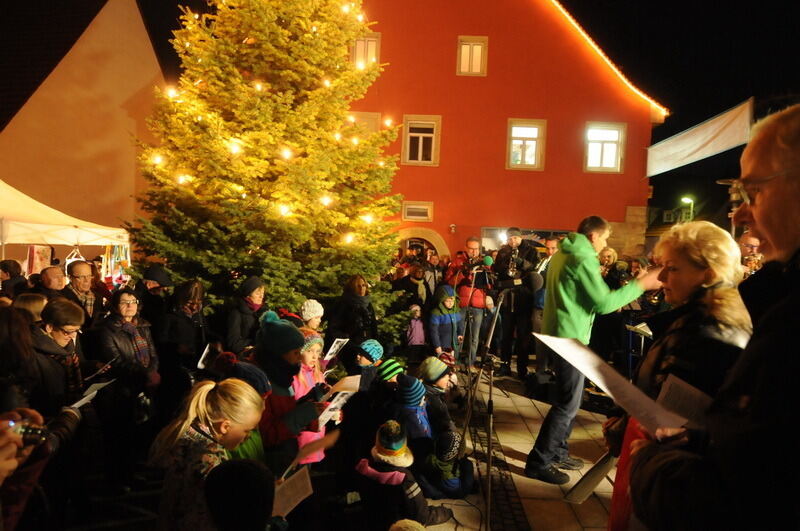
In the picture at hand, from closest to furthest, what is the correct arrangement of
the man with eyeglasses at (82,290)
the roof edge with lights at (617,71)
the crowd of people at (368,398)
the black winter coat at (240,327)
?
the crowd of people at (368,398), the black winter coat at (240,327), the man with eyeglasses at (82,290), the roof edge with lights at (617,71)

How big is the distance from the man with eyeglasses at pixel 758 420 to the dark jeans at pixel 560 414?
2.96 metres

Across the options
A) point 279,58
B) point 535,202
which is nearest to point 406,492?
point 279,58

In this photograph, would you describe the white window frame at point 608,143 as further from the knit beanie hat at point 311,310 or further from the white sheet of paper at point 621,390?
the white sheet of paper at point 621,390

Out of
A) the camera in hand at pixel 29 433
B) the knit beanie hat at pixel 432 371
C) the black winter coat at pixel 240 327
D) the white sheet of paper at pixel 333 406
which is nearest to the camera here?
the camera in hand at pixel 29 433

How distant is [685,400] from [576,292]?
104 inches

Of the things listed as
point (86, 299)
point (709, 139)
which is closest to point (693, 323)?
point (86, 299)

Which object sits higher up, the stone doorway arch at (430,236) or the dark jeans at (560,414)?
the stone doorway arch at (430,236)

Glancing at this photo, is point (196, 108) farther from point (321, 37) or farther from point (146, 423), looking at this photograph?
point (146, 423)

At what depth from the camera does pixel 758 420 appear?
34.1 inches

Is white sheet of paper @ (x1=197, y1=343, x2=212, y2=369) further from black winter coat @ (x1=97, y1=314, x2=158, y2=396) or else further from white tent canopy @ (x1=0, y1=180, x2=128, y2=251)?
white tent canopy @ (x1=0, y1=180, x2=128, y2=251)

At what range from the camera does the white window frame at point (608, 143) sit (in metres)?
16.7

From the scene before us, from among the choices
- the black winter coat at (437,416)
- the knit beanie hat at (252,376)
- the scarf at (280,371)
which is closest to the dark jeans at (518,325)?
the black winter coat at (437,416)

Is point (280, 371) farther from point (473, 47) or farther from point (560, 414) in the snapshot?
point (473, 47)

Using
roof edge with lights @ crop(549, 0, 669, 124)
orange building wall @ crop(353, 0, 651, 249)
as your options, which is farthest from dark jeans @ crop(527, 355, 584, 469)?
roof edge with lights @ crop(549, 0, 669, 124)
